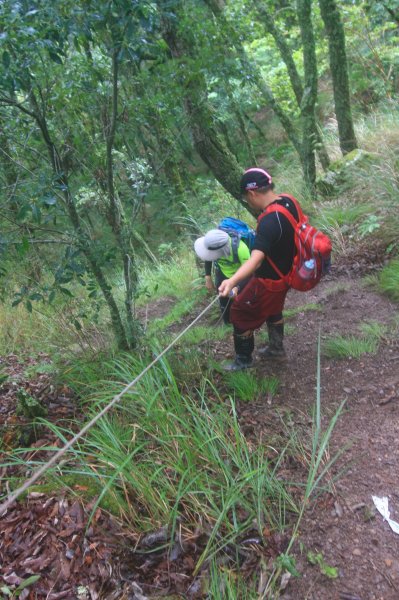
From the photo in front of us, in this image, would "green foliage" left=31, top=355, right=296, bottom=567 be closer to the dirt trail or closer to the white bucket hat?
the dirt trail

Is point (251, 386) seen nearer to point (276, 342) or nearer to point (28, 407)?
point (276, 342)

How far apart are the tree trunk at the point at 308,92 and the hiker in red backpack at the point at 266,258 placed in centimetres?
463

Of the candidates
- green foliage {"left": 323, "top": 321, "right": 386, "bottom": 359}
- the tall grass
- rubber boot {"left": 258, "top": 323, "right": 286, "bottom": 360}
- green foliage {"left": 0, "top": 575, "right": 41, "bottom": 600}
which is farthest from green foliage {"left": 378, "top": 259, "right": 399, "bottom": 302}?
green foliage {"left": 0, "top": 575, "right": 41, "bottom": 600}

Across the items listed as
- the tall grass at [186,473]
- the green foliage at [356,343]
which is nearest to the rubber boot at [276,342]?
the green foliage at [356,343]

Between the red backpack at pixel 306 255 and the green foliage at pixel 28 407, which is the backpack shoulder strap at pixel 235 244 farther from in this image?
the green foliage at pixel 28 407

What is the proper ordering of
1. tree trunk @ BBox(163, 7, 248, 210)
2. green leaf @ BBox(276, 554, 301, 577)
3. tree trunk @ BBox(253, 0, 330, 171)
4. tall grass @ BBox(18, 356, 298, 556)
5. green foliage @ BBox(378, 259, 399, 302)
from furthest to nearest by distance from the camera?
1. tree trunk @ BBox(253, 0, 330, 171)
2. green foliage @ BBox(378, 259, 399, 302)
3. tree trunk @ BBox(163, 7, 248, 210)
4. tall grass @ BBox(18, 356, 298, 556)
5. green leaf @ BBox(276, 554, 301, 577)

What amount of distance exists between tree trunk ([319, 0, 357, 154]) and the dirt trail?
419 centimetres

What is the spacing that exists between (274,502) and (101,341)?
2510 mm

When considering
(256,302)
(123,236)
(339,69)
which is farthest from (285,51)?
(256,302)

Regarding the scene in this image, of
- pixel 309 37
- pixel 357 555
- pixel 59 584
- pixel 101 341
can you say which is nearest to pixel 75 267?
pixel 101 341

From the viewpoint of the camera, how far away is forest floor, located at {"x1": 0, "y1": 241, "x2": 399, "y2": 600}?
2113 mm

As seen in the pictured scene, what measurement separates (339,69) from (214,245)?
17.3 ft

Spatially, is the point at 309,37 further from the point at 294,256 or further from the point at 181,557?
the point at 181,557

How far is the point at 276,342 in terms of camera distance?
4094mm
